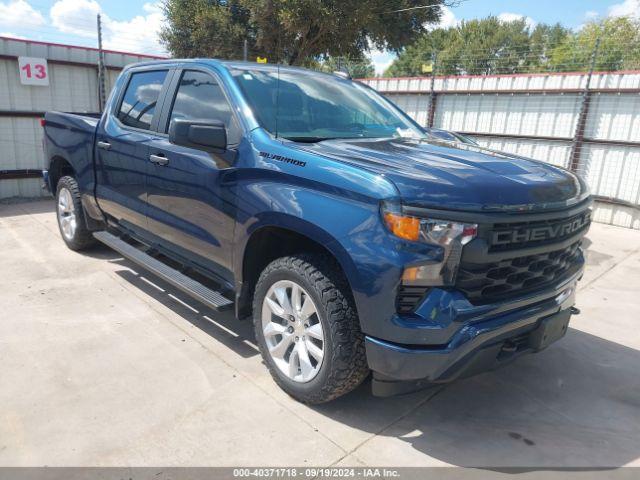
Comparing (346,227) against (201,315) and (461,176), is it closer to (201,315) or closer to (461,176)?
(461,176)

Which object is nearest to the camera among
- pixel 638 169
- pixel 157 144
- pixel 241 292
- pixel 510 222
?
pixel 510 222

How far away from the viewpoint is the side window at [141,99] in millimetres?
4012

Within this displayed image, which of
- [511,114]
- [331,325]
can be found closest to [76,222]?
[331,325]

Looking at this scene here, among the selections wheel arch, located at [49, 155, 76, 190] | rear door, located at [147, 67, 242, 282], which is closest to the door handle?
rear door, located at [147, 67, 242, 282]

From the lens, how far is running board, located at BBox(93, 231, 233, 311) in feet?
10.7

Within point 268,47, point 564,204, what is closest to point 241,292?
point 564,204

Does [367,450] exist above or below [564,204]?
below

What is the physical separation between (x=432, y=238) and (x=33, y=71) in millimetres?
8590

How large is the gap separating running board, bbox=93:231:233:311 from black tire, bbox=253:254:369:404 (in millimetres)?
653

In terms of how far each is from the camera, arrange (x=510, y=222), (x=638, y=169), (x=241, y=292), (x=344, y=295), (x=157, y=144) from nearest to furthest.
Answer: (x=510, y=222), (x=344, y=295), (x=241, y=292), (x=157, y=144), (x=638, y=169)

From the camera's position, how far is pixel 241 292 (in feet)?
10.5

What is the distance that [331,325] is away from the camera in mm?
2543

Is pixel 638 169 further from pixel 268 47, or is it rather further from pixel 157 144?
pixel 268 47

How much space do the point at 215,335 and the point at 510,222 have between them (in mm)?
2330
